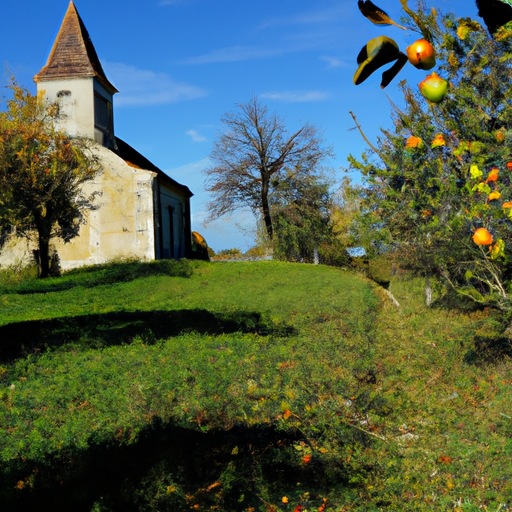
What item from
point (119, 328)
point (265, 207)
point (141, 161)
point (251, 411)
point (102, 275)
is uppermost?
point (141, 161)

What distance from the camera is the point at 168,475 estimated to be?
17.5 feet

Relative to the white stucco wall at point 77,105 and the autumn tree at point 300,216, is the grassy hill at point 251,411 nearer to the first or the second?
the white stucco wall at point 77,105

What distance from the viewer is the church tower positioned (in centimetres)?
2561

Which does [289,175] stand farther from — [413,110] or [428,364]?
[428,364]

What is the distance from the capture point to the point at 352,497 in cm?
510

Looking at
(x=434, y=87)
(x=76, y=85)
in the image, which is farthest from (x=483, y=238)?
(x=76, y=85)

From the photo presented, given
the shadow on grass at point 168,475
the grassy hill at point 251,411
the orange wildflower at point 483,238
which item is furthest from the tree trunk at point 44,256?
the orange wildflower at point 483,238

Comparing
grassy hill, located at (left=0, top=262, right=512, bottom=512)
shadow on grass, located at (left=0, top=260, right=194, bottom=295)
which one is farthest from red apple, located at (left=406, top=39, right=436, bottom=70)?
shadow on grass, located at (left=0, top=260, right=194, bottom=295)

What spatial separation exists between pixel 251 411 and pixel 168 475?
76.8 inches

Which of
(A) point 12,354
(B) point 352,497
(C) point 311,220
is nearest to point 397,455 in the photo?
(B) point 352,497

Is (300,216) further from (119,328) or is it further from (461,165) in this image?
(461,165)

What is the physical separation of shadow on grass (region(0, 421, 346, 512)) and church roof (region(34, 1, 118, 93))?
22857 mm

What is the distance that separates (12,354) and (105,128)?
60.9ft

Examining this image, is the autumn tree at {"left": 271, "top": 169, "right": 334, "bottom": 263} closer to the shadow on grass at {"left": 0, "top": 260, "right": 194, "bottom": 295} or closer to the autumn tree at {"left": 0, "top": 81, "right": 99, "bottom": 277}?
the shadow on grass at {"left": 0, "top": 260, "right": 194, "bottom": 295}
